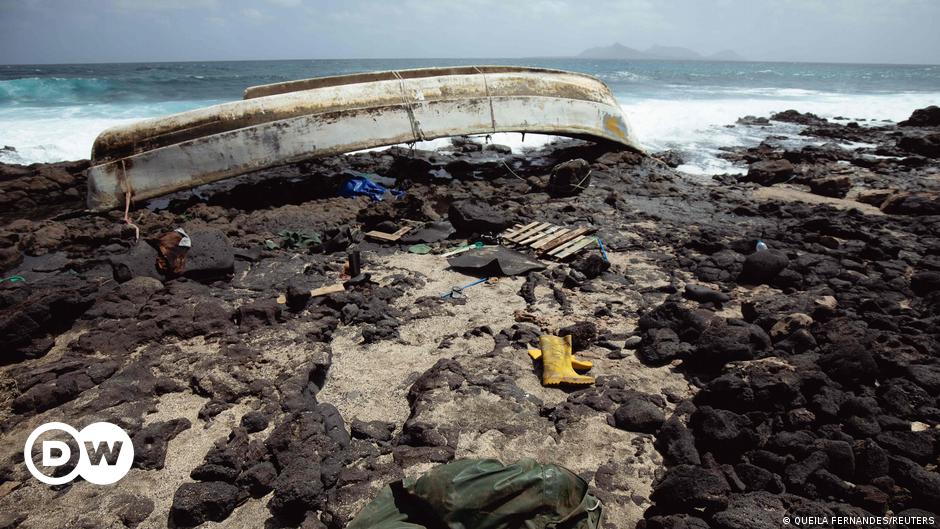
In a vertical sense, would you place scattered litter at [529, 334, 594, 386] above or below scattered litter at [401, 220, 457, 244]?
below

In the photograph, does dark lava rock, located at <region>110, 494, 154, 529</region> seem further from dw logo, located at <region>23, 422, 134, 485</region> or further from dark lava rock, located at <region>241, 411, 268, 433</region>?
dark lava rock, located at <region>241, 411, 268, 433</region>

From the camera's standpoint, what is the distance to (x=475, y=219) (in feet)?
22.7

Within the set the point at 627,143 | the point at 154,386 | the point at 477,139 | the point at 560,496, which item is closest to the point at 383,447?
the point at 560,496

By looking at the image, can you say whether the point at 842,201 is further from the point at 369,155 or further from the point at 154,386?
the point at 154,386

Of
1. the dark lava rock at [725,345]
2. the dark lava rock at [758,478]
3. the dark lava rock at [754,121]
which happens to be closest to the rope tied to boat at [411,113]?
the dark lava rock at [725,345]

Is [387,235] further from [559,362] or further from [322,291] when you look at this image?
[559,362]

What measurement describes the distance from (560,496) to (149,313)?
438 cm

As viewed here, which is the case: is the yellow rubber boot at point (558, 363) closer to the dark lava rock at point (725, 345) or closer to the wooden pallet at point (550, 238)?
the dark lava rock at point (725, 345)

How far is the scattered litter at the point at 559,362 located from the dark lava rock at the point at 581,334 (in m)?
0.10

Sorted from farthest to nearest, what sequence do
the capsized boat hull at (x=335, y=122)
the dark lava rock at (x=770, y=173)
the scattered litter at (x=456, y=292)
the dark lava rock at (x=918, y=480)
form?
1. the dark lava rock at (x=770, y=173)
2. the capsized boat hull at (x=335, y=122)
3. the scattered litter at (x=456, y=292)
4. the dark lava rock at (x=918, y=480)

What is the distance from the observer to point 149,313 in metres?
4.73

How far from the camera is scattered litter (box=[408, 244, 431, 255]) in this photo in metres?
6.56

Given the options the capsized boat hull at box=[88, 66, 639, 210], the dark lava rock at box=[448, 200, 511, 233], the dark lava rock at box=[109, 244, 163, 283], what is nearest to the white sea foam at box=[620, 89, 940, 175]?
the capsized boat hull at box=[88, 66, 639, 210]

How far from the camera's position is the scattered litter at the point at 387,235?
686 centimetres
